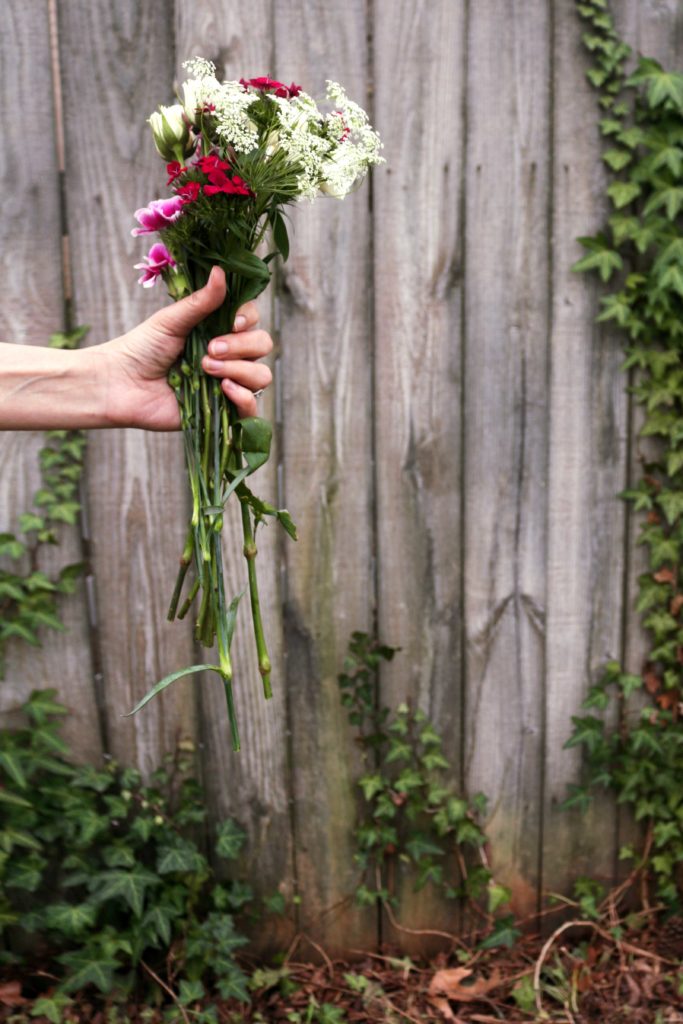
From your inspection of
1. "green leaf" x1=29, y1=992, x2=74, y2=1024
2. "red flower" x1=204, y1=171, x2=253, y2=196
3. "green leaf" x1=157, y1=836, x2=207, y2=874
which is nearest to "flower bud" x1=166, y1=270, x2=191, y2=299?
"red flower" x1=204, y1=171, x2=253, y2=196

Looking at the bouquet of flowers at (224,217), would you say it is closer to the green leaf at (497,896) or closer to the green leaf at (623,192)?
the green leaf at (623,192)

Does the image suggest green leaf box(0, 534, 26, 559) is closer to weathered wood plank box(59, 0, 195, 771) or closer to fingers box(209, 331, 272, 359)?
weathered wood plank box(59, 0, 195, 771)

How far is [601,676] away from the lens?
2.81 metres

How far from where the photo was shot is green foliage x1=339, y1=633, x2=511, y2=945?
2666mm

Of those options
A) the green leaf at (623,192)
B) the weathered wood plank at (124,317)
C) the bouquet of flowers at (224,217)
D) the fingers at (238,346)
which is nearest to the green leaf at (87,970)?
the weathered wood plank at (124,317)

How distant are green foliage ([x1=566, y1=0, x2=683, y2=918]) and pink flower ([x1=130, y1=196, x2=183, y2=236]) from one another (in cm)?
123

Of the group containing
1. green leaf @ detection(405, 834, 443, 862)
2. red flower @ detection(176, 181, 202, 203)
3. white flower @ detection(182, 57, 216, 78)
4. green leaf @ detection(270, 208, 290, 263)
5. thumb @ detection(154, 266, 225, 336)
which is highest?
white flower @ detection(182, 57, 216, 78)

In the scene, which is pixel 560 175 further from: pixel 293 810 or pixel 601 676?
pixel 293 810

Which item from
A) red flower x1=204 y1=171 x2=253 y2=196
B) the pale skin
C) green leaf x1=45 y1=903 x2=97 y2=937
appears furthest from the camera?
green leaf x1=45 y1=903 x2=97 y2=937

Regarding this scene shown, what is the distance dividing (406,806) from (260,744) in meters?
0.41

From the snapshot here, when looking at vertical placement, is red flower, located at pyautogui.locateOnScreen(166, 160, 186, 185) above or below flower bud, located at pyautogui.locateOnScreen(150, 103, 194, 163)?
below

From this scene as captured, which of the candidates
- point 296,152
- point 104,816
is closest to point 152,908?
point 104,816

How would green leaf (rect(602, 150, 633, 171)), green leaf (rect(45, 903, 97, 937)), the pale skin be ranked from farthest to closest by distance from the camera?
green leaf (rect(602, 150, 633, 171)) → green leaf (rect(45, 903, 97, 937)) → the pale skin

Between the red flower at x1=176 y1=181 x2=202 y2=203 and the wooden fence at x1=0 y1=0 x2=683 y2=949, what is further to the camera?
the wooden fence at x1=0 y1=0 x2=683 y2=949
